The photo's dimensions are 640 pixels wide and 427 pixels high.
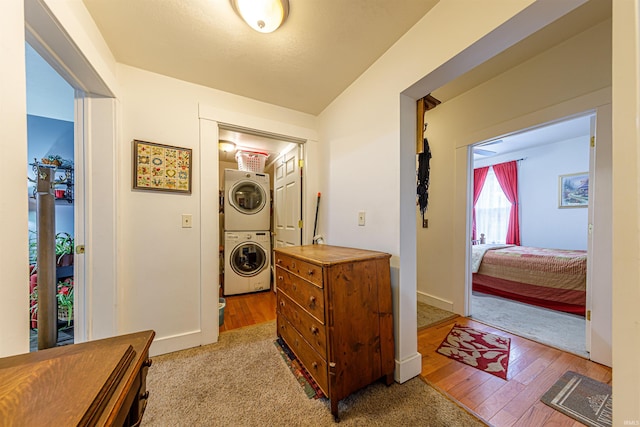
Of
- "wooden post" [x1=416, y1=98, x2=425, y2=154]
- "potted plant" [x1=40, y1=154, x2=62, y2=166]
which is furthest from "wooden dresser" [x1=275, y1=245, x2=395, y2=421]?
"potted plant" [x1=40, y1=154, x2=62, y2=166]

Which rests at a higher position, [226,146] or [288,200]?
[226,146]

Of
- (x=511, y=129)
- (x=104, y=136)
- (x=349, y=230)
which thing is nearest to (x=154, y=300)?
(x=104, y=136)

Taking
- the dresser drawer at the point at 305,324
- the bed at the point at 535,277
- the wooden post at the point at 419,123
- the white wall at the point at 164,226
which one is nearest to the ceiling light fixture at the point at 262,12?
the white wall at the point at 164,226

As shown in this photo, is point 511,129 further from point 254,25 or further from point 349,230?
point 254,25

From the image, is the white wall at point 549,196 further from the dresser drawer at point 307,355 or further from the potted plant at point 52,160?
the potted plant at point 52,160

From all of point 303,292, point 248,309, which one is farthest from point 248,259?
point 303,292

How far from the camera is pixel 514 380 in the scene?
144cm

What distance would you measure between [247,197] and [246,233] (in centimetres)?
53

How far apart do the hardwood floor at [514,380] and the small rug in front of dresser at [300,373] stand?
0.76 meters

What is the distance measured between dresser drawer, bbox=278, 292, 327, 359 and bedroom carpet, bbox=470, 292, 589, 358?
2.00m

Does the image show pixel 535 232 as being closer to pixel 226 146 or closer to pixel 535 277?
pixel 535 277

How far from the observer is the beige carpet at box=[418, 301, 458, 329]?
7.22 ft

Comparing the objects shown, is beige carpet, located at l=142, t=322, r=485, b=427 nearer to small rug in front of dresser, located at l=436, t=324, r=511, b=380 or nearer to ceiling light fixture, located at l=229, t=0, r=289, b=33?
small rug in front of dresser, located at l=436, t=324, r=511, b=380
